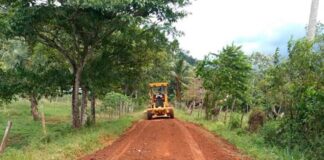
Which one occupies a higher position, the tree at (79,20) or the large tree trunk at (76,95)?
the tree at (79,20)

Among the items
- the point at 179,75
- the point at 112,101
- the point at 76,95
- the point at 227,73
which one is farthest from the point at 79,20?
the point at 179,75

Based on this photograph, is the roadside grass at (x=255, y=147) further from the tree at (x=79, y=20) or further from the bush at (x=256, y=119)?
the tree at (x=79, y=20)

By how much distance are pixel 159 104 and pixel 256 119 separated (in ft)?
45.0

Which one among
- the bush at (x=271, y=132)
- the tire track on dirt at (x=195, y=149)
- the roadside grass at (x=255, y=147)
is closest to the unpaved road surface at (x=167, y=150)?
the tire track on dirt at (x=195, y=149)

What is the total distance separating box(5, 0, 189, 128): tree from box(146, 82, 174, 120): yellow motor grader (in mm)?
11237

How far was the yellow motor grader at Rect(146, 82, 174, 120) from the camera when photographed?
3472 cm

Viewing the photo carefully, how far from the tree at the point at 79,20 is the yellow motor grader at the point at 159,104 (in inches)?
442

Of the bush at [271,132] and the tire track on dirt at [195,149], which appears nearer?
the tire track on dirt at [195,149]

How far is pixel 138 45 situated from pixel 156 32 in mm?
3520

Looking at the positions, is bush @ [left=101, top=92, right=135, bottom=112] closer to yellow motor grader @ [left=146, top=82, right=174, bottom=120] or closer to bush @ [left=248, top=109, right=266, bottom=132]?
yellow motor grader @ [left=146, top=82, right=174, bottom=120]

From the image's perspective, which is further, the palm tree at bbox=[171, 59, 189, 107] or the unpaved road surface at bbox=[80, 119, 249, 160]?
the palm tree at bbox=[171, 59, 189, 107]

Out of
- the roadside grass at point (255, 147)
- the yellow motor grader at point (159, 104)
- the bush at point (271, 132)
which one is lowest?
the roadside grass at point (255, 147)

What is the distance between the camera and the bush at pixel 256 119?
74.2ft

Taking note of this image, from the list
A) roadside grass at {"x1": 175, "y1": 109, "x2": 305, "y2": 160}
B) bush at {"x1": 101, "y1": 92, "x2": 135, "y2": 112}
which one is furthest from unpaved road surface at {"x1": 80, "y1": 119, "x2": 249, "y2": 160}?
bush at {"x1": 101, "y1": 92, "x2": 135, "y2": 112}
